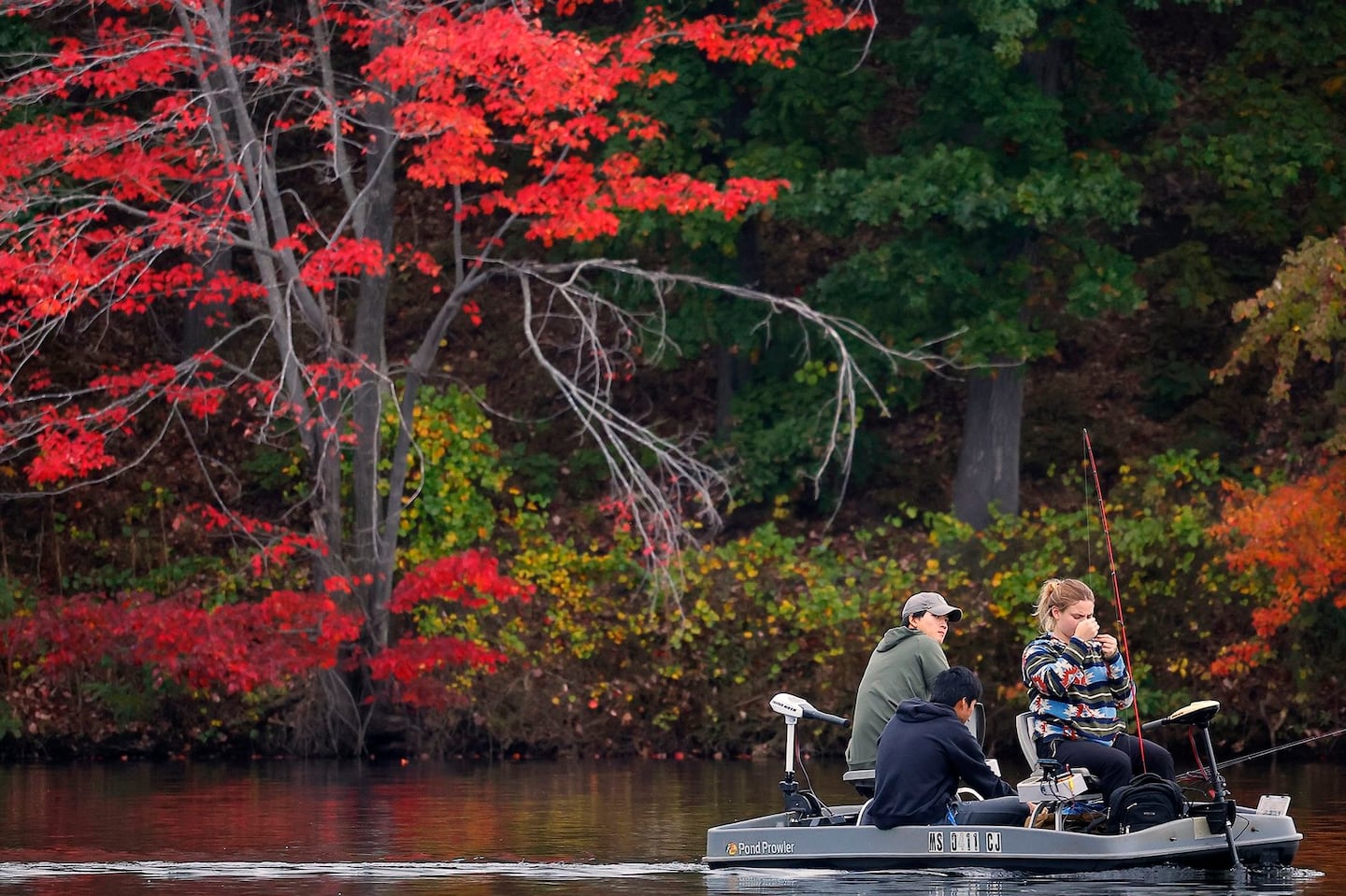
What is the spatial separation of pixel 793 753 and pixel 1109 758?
1940 mm

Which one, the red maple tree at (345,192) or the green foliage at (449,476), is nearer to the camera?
the red maple tree at (345,192)

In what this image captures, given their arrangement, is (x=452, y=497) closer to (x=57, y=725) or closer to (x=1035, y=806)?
(x=57, y=725)

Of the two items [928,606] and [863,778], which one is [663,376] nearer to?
[863,778]

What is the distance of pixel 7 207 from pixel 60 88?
4.86 ft

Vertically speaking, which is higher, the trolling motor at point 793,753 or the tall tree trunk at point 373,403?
the tall tree trunk at point 373,403

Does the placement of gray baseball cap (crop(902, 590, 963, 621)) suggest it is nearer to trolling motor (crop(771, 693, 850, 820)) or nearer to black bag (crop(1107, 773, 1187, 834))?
trolling motor (crop(771, 693, 850, 820))

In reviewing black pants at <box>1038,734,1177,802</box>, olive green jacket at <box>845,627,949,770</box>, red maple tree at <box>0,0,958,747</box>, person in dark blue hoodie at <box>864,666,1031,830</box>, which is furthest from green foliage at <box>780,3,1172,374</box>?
person in dark blue hoodie at <box>864,666,1031,830</box>

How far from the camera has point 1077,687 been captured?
1480cm

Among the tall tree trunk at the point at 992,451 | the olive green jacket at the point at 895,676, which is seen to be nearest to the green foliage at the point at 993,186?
the tall tree trunk at the point at 992,451

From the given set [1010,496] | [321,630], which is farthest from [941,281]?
[321,630]

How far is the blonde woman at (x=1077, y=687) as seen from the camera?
14719 millimetres

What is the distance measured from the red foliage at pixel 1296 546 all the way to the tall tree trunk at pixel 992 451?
18.1 feet

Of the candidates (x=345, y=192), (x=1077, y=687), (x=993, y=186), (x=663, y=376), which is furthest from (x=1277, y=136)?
(x=1077, y=687)

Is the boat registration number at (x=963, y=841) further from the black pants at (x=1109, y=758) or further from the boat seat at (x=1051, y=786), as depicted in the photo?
the black pants at (x=1109, y=758)
